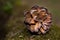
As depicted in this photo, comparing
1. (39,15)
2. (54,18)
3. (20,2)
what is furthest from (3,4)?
(39,15)

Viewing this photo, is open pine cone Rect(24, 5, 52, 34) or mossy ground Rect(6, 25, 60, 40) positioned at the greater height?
open pine cone Rect(24, 5, 52, 34)

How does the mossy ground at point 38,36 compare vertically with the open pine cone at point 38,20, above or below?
below

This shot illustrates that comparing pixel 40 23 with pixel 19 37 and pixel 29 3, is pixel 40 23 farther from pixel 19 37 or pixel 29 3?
pixel 29 3

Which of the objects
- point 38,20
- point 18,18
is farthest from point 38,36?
point 18,18

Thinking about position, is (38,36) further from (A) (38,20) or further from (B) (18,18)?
(B) (18,18)

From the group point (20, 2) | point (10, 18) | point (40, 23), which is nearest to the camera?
point (40, 23)
